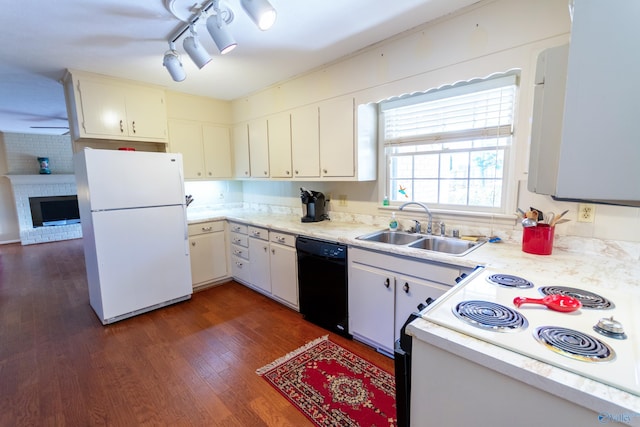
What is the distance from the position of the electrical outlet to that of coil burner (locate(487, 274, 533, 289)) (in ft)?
A: 2.55

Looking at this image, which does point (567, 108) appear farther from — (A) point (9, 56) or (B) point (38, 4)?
(A) point (9, 56)

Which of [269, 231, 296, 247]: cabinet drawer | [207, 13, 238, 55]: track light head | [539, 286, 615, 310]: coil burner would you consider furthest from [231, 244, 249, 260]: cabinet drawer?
[539, 286, 615, 310]: coil burner

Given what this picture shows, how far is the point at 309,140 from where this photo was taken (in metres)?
2.96

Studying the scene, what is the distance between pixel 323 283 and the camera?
8.26 ft

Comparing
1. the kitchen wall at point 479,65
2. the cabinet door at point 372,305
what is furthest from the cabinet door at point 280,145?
the cabinet door at point 372,305


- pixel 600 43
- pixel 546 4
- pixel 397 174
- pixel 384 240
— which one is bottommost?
pixel 384 240

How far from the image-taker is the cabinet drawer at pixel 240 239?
135 inches

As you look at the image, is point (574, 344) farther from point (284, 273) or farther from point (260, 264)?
point (260, 264)

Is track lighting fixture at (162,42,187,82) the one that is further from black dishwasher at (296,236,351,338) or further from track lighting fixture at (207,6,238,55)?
black dishwasher at (296,236,351,338)

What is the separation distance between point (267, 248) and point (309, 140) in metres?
1.21

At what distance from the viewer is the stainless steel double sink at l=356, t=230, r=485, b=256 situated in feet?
6.86

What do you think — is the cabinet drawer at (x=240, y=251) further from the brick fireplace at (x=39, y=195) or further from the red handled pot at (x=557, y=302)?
the brick fireplace at (x=39, y=195)

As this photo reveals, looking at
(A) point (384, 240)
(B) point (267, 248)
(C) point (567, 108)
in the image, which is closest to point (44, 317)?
(B) point (267, 248)

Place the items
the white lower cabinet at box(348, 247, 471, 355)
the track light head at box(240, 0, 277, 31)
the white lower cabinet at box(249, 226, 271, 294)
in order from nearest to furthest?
the track light head at box(240, 0, 277, 31), the white lower cabinet at box(348, 247, 471, 355), the white lower cabinet at box(249, 226, 271, 294)
